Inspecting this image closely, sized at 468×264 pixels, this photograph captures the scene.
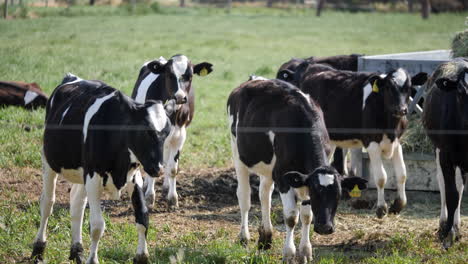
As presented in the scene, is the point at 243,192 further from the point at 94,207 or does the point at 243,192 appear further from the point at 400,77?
the point at 400,77

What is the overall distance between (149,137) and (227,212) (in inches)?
137

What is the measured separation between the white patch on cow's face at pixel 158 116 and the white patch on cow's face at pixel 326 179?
154cm

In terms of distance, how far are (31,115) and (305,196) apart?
25.7 ft

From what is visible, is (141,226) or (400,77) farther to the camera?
(400,77)

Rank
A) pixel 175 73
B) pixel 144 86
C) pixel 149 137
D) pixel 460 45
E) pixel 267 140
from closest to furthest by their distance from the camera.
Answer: pixel 149 137
pixel 267 140
pixel 175 73
pixel 144 86
pixel 460 45

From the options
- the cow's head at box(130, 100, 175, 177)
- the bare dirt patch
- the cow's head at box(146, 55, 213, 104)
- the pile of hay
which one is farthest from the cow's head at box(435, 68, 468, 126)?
the pile of hay

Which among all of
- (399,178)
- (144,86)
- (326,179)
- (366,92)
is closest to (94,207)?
(326,179)

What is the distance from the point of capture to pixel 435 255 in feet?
26.6

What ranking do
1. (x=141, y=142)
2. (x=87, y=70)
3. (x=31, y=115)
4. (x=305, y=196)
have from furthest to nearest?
(x=87, y=70) → (x=31, y=115) → (x=305, y=196) → (x=141, y=142)

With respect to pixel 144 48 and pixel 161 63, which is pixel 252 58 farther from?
pixel 161 63

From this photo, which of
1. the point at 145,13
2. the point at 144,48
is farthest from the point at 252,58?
the point at 145,13

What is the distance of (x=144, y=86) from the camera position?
11.2m

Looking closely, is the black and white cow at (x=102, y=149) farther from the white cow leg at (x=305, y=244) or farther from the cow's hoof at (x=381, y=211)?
the cow's hoof at (x=381, y=211)

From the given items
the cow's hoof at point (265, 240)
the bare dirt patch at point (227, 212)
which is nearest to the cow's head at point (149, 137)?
the cow's hoof at point (265, 240)
